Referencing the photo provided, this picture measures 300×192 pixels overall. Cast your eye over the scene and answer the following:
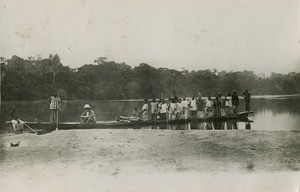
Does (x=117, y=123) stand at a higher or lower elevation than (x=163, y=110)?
lower

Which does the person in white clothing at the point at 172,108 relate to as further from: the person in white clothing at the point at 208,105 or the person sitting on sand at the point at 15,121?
the person sitting on sand at the point at 15,121

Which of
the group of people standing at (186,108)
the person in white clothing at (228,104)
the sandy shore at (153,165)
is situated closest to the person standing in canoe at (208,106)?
the group of people standing at (186,108)

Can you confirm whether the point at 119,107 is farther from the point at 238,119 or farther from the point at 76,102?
the point at 238,119

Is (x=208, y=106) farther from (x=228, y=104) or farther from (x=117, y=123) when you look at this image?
(x=117, y=123)

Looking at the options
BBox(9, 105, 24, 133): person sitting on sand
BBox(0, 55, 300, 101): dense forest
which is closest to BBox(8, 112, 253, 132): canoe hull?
BBox(9, 105, 24, 133): person sitting on sand

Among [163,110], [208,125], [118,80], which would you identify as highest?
[118,80]

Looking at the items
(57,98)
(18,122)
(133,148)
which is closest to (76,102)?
(57,98)

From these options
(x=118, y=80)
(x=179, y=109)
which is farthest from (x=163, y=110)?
(x=118, y=80)
